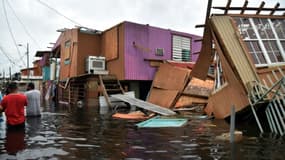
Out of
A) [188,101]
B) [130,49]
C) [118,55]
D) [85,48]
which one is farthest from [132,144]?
[85,48]

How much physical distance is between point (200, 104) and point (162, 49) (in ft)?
24.8

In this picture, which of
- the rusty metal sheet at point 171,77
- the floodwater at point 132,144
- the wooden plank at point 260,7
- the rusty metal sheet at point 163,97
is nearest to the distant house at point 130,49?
the rusty metal sheet at point 171,77

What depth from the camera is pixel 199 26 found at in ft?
47.3

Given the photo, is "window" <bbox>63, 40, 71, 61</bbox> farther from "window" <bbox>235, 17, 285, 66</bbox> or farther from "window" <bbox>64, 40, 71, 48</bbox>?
"window" <bbox>235, 17, 285, 66</bbox>

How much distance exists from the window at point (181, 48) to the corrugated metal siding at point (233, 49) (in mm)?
13062

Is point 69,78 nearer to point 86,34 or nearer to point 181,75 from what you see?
point 86,34

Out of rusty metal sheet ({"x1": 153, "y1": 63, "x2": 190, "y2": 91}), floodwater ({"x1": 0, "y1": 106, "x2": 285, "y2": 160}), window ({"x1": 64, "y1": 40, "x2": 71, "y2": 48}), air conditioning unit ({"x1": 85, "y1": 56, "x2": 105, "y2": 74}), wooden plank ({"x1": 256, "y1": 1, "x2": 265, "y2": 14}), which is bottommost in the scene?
floodwater ({"x1": 0, "y1": 106, "x2": 285, "y2": 160})

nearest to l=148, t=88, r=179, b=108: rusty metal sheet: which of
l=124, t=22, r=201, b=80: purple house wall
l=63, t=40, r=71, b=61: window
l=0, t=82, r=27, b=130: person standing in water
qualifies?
l=124, t=22, r=201, b=80: purple house wall

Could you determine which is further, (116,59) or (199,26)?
(116,59)

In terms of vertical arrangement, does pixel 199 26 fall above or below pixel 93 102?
above

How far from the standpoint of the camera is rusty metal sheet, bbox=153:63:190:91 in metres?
19.7

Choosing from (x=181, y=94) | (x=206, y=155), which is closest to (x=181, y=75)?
(x=181, y=94)

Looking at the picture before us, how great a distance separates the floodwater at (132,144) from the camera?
6758mm

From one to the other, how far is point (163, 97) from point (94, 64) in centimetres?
688
